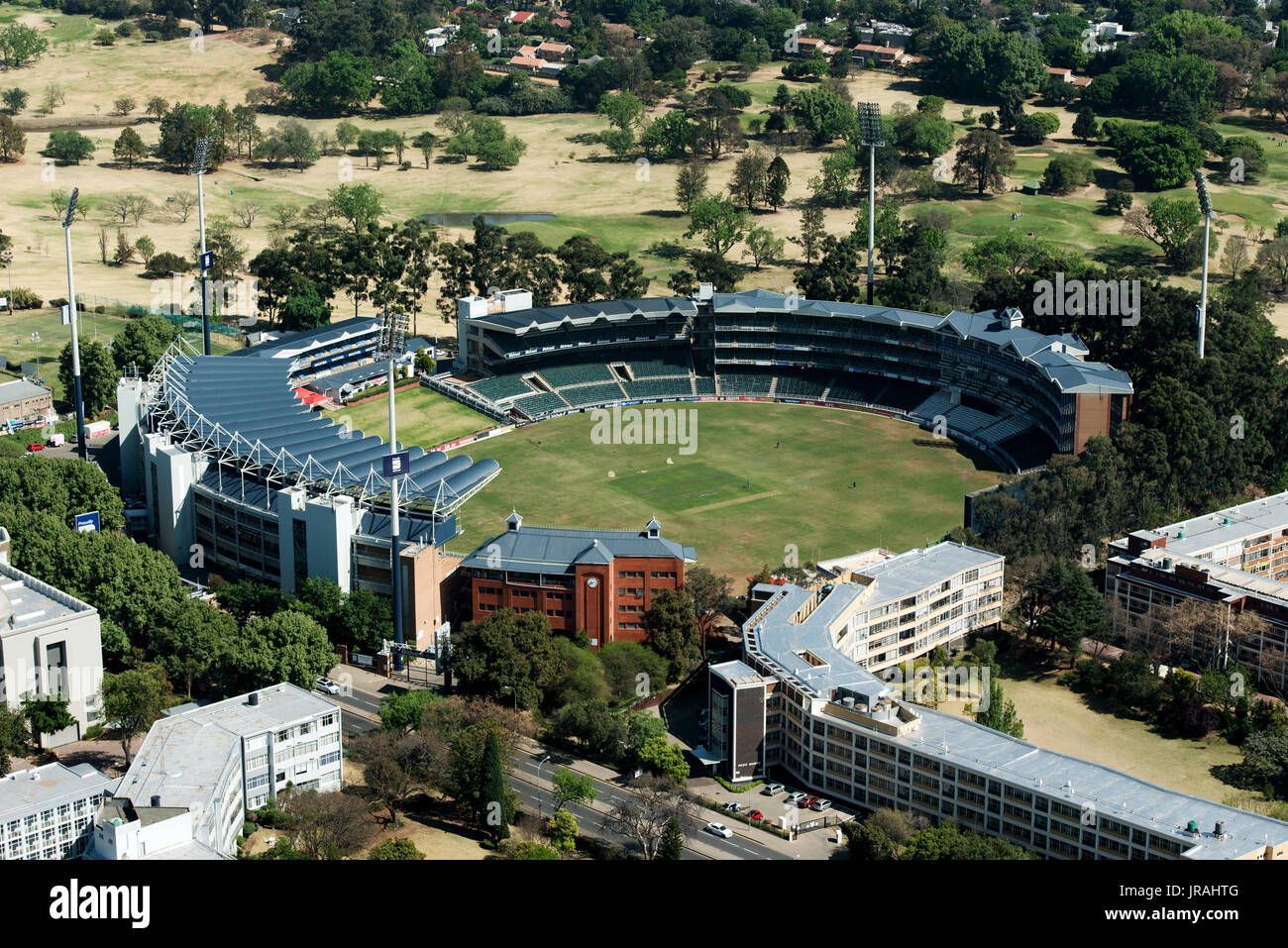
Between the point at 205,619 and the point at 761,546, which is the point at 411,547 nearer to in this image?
the point at 205,619

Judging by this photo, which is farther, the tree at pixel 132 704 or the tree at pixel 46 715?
the tree at pixel 46 715

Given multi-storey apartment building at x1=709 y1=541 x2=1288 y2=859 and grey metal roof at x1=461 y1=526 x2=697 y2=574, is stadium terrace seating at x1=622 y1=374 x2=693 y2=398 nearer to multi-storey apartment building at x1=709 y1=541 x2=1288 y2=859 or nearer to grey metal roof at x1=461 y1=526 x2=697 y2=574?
grey metal roof at x1=461 y1=526 x2=697 y2=574

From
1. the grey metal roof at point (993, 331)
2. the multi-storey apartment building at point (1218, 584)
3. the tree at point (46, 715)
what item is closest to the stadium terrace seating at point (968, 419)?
the grey metal roof at point (993, 331)

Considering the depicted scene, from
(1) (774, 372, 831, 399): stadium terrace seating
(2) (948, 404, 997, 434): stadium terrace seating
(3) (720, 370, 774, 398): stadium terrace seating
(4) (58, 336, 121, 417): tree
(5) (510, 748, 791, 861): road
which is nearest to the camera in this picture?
(5) (510, 748, 791, 861): road

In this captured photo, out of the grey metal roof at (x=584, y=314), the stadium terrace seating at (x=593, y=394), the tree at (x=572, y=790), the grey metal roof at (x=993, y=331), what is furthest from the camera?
the grey metal roof at (x=584, y=314)

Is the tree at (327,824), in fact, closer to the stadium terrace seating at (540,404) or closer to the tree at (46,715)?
the tree at (46,715)

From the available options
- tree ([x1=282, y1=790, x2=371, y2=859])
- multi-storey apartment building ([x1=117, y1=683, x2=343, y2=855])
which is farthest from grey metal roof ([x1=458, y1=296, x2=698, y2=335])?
tree ([x1=282, y1=790, x2=371, y2=859])
